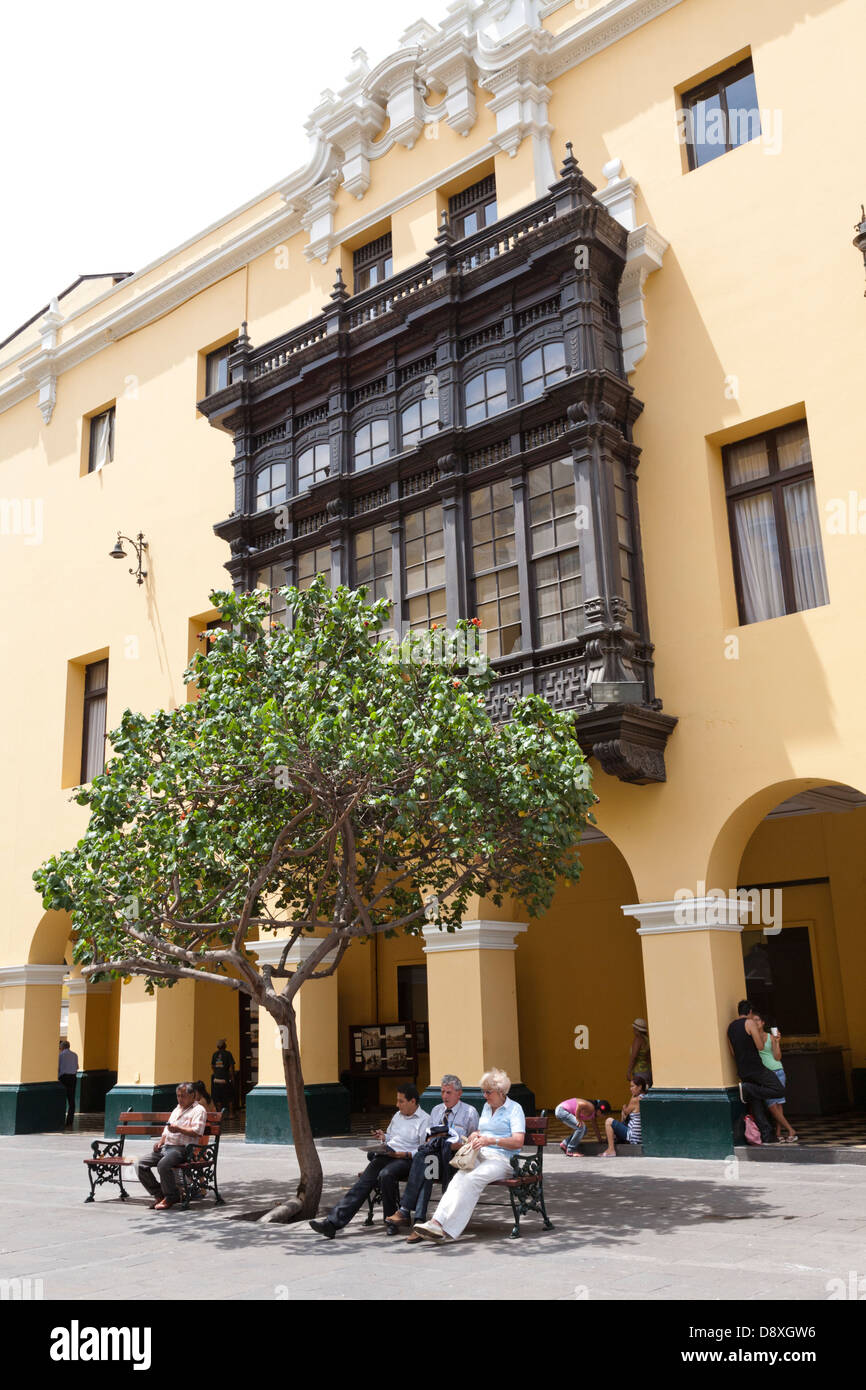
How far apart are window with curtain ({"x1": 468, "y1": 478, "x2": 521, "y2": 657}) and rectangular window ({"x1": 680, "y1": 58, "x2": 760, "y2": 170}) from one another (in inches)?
198

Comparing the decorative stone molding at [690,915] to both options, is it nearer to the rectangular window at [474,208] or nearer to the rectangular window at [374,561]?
the rectangular window at [374,561]

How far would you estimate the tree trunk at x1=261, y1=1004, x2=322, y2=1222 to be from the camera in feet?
32.2

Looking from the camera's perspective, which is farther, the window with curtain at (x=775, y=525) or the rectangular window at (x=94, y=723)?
the rectangular window at (x=94, y=723)

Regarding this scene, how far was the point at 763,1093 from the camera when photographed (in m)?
12.4

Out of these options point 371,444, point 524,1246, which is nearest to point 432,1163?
point 524,1246

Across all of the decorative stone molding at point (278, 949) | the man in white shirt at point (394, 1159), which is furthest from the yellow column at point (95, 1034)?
the man in white shirt at point (394, 1159)

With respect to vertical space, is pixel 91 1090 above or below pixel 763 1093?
below

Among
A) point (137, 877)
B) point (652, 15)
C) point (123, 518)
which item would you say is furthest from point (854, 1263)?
point (123, 518)

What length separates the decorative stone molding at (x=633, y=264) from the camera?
14.8 m

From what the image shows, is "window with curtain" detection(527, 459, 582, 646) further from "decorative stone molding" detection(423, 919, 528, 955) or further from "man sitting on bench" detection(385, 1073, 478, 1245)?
"man sitting on bench" detection(385, 1073, 478, 1245)

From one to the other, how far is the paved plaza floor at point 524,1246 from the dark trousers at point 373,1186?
0.18m

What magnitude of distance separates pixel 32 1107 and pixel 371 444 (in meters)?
12.6

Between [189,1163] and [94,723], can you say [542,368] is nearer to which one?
[189,1163]
